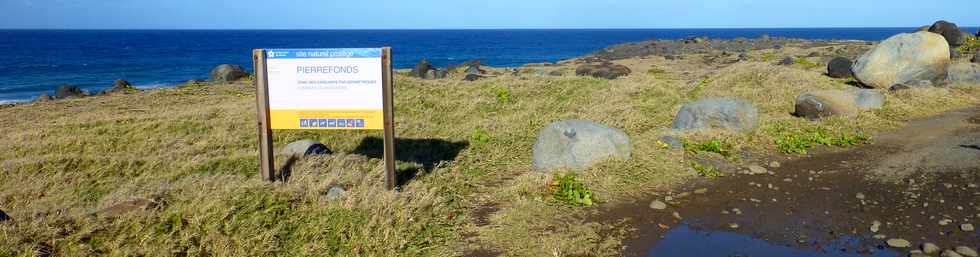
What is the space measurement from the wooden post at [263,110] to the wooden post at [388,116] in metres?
1.27

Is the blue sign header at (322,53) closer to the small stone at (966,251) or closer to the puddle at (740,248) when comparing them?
the puddle at (740,248)

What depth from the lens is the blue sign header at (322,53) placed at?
6625mm

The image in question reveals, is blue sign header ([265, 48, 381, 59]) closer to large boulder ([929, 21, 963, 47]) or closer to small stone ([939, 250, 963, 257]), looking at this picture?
small stone ([939, 250, 963, 257])

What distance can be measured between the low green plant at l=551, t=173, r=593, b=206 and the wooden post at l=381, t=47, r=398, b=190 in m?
1.75

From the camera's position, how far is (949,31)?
27.8 meters

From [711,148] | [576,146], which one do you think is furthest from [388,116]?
[711,148]

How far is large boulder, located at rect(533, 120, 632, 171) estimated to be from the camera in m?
8.02

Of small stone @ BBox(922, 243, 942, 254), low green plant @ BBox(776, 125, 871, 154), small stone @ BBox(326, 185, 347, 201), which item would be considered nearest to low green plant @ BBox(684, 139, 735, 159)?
low green plant @ BBox(776, 125, 871, 154)

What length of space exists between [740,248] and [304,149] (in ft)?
19.4

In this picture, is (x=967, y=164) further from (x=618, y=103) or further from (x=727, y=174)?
(x=618, y=103)

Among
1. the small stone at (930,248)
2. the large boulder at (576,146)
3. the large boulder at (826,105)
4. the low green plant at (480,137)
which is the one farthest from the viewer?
the large boulder at (826,105)

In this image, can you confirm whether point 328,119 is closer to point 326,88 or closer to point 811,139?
point 326,88

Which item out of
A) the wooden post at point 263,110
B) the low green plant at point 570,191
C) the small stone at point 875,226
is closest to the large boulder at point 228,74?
the wooden post at point 263,110

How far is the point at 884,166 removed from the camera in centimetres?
843
